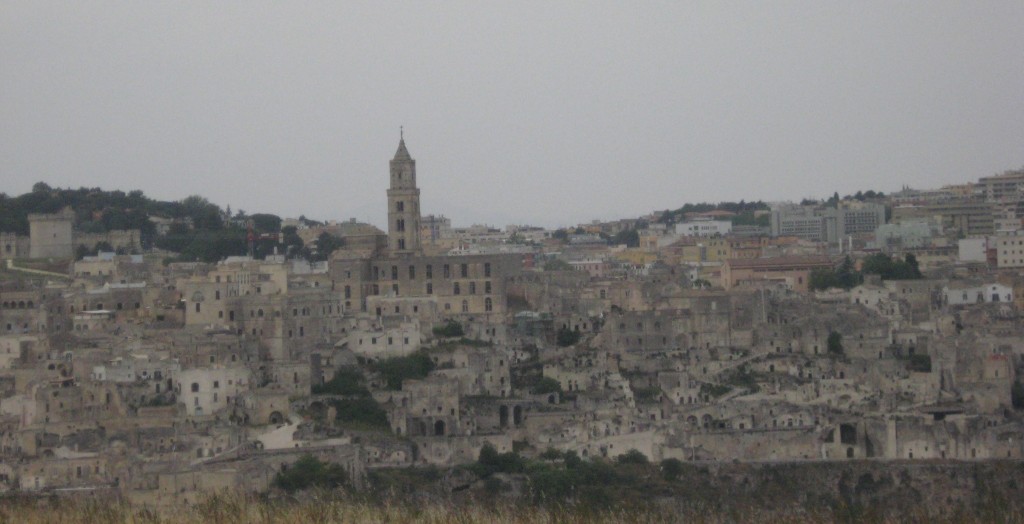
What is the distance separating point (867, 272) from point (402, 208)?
15.1 metres

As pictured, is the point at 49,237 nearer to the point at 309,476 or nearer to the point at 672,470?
the point at 672,470

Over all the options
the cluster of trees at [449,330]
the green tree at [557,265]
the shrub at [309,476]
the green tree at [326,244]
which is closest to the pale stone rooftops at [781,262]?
the green tree at [557,265]

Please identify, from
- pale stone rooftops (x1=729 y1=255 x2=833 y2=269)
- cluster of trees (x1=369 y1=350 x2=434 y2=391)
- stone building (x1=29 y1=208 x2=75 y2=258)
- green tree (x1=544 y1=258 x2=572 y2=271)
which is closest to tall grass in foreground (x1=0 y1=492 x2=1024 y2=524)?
cluster of trees (x1=369 y1=350 x2=434 y2=391)

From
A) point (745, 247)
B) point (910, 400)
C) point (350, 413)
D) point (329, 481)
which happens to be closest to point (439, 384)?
point (350, 413)

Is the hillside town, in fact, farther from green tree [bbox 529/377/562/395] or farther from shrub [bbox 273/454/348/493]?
shrub [bbox 273/454/348/493]

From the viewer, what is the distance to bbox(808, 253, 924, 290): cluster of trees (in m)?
61.0

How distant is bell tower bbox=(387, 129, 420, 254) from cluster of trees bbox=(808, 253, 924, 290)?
529 inches

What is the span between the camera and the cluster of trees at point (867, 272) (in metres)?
61.0

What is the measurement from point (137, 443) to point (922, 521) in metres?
20.3

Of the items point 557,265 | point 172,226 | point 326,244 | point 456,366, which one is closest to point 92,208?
point 172,226

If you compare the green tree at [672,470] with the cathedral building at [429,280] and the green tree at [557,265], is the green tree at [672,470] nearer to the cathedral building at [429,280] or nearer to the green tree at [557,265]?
the cathedral building at [429,280]

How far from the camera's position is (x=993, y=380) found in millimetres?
47031

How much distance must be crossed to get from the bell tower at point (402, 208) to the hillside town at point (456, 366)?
0.07 metres

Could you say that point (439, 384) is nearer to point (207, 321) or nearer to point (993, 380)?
point (207, 321)
